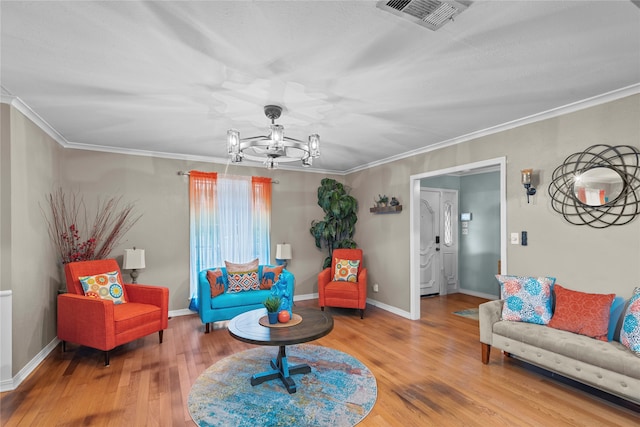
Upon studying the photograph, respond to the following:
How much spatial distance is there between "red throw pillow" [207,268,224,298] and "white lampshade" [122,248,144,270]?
93cm

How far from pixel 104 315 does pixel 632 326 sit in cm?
448

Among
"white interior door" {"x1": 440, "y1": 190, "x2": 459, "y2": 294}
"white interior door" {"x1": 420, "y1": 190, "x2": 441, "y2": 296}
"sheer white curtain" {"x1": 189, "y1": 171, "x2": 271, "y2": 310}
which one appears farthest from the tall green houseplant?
"white interior door" {"x1": 440, "y1": 190, "x2": 459, "y2": 294}

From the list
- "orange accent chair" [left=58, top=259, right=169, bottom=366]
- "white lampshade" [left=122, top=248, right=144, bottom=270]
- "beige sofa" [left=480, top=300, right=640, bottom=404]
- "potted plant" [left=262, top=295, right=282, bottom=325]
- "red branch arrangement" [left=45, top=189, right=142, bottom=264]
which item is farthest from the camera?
"white lampshade" [left=122, top=248, right=144, bottom=270]

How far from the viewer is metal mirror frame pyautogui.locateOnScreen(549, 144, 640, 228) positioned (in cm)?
266

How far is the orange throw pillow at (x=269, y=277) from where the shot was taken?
15.6ft

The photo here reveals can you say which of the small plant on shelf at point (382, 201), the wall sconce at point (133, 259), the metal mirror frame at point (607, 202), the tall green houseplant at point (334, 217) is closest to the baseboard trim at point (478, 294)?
the tall green houseplant at point (334, 217)

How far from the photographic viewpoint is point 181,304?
16.5 feet

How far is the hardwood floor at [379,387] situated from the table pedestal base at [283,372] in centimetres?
61

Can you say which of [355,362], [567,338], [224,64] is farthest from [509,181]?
[224,64]

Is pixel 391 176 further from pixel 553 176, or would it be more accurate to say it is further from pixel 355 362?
pixel 355 362

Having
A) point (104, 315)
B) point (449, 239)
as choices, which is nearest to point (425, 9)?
point (104, 315)

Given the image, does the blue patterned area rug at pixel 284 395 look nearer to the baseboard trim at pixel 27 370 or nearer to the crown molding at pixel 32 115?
the baseboard trim at pixel 27 370

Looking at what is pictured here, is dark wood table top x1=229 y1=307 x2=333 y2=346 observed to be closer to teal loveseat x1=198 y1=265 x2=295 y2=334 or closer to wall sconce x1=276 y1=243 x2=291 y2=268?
teal loveseat x1=198 y1=265 x2=295 y2=334

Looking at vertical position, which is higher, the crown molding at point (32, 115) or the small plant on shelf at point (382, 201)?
the crown molding at point (32, 115)
